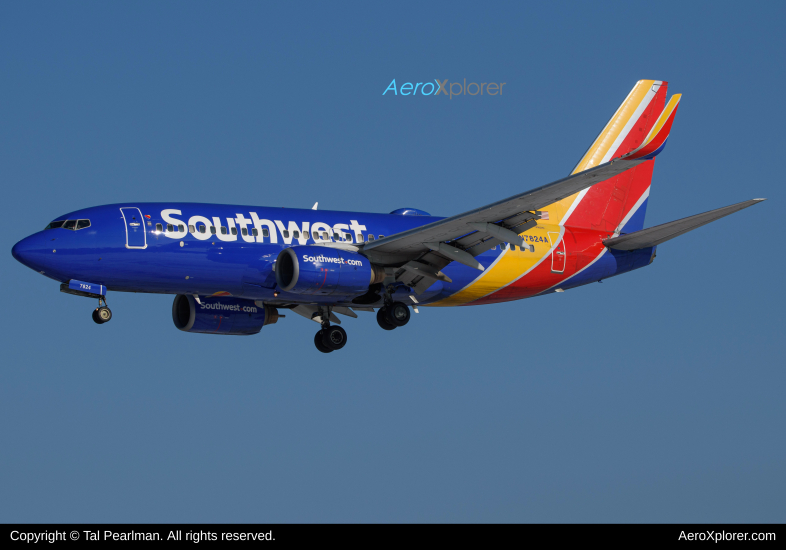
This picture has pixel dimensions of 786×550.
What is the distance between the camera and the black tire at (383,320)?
4156 centimetres

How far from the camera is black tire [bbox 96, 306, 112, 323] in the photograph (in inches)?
1465

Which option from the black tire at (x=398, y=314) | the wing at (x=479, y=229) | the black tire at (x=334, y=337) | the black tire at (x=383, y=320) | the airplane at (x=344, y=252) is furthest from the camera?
the black tire at (x=334, y=337)

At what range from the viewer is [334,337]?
146 ft

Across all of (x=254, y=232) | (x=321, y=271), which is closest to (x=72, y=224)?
(x=254, y=232)

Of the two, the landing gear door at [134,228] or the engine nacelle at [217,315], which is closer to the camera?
the landing gear door at [134,228]

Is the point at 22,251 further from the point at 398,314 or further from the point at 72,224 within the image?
the point at 398,314

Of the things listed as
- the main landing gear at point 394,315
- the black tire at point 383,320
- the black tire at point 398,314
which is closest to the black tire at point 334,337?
the black tire at point 383,320

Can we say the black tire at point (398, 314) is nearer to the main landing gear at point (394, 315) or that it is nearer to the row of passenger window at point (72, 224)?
the main landing gear at point (394, 315)

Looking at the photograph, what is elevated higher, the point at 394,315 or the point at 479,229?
the point at 479,229

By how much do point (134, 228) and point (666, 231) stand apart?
72.3 feet

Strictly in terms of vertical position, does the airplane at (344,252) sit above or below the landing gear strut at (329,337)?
above

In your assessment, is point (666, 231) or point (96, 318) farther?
point (666, 231)

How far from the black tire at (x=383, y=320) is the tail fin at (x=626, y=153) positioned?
35.0ft

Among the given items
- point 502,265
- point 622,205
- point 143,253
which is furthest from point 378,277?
point 622,205
